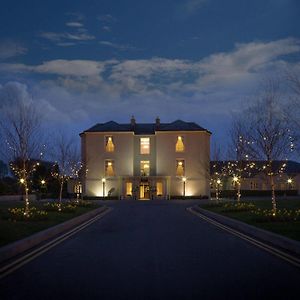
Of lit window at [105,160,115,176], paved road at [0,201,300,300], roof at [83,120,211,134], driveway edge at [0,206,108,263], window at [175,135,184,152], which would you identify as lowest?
A: paved road at [0,201,300,300]

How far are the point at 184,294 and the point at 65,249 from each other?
22.9 feet

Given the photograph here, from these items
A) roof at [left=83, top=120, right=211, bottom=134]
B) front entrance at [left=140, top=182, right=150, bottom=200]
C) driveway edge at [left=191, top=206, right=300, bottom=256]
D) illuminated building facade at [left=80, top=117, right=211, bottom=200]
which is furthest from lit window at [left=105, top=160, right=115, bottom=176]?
driveway edge at [left=191, top=206, right=300, bottom=256]

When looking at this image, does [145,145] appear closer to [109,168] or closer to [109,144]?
[109,144]

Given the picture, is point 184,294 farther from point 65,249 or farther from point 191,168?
point 191,168

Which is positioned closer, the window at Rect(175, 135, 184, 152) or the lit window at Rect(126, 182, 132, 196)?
the lit window at Rect(126, 182, 132, 196)

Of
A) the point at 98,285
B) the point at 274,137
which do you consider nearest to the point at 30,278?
the point at 98,285

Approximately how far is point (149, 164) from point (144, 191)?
377 cm

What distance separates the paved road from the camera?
8.53 metres

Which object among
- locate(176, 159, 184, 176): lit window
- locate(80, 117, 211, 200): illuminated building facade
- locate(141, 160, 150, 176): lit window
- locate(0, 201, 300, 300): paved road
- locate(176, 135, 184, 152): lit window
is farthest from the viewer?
locate(141, 160, 150, 176): lit window

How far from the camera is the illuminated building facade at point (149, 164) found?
7269cm

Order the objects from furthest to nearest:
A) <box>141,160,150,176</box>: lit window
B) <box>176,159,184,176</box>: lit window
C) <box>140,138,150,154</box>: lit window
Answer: <box>140,138,150,154</box>: lit window, <box>141,160,150,176</box>: lit window, <box>176,159,184,176</box>: lit window

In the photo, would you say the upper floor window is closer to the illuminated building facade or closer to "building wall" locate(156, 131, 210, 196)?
the illuminated building facade

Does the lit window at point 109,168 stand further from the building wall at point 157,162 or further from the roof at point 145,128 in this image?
the roof at point 145,128

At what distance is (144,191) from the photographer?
73.4 m
